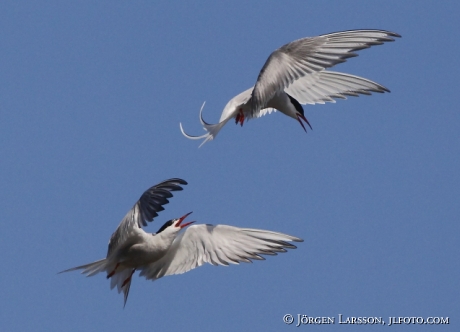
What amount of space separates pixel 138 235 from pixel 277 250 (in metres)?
1.41

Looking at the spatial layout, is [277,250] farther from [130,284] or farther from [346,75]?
[346,75]

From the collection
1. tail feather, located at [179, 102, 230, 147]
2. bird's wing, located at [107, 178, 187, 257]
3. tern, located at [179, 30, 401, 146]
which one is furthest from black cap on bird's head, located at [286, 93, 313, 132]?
bird's wing, located at [107, 178, 187, 257]

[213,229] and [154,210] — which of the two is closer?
[154,210]

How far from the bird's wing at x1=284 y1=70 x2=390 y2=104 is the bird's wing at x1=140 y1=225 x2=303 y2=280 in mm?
2630

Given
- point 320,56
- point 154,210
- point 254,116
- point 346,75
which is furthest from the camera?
point 346,75

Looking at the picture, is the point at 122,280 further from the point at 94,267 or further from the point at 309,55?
the point at 309,55

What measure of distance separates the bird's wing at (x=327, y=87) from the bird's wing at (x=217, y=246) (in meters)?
2.63

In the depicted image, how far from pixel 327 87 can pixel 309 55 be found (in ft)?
7.21

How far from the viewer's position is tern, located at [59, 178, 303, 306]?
977 centimetres

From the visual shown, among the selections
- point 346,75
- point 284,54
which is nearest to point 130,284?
point 284,54

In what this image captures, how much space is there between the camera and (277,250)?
980 centimetres

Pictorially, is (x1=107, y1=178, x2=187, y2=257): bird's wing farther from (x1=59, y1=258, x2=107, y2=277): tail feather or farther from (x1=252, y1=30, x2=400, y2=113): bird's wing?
(x1=252, y1=30, x2=400, y2=113): bird's wing

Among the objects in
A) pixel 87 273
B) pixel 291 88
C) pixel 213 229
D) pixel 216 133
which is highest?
pixel 291 88

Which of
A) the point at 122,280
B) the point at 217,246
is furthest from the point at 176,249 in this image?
the point at 122,280
